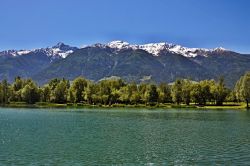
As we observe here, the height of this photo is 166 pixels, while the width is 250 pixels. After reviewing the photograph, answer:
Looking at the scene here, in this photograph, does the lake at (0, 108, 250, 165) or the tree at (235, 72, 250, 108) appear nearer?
the lake at (0, 108, 250, 165)

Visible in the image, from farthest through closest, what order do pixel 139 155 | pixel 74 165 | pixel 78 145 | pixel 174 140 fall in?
pixel 174 140 → pixel 78 145 → pixel 139 155 → pixel 74 165

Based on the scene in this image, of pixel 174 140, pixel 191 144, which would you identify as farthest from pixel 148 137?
pixel 191 144

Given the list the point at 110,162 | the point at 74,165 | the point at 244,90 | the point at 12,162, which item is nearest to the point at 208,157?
the point at 110,162

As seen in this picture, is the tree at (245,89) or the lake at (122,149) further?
the tree at (245,89)

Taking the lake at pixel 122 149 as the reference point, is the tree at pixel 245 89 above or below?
above

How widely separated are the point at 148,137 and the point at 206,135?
10.6 metres

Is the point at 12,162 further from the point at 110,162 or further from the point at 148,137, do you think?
the point at 148,137

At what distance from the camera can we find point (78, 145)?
2050 inches

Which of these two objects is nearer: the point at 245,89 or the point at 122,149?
the point at 122,149

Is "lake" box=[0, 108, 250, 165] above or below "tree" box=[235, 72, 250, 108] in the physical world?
below

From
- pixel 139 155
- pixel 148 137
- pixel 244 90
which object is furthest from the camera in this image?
pixel 244 90

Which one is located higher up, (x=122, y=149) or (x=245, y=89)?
(x=245, y=89)

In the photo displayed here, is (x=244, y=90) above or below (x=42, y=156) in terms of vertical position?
above

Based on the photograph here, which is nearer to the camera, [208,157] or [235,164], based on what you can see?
[235,164]
